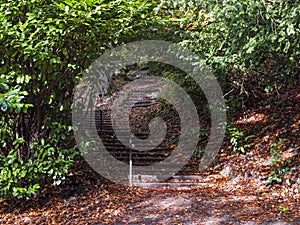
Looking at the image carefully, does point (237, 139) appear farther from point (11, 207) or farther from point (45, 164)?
point (11, 207)

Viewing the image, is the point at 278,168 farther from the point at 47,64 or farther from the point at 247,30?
the point at 47,64

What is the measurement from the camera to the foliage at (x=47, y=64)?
4.30 metres

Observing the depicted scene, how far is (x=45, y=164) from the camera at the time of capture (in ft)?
16.9

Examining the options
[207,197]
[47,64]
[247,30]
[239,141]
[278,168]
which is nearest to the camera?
[247,30]

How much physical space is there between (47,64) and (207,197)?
132 inches

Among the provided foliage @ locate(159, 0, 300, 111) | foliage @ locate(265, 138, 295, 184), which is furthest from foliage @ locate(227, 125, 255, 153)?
foliage @ locate(159, 0, 300, 111)

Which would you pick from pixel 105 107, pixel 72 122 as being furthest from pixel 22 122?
pixel 105 107

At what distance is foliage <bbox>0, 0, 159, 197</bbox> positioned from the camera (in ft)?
14.1

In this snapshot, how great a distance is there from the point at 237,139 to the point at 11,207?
5060 millimetres

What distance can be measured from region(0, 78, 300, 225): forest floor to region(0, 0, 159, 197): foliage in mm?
424

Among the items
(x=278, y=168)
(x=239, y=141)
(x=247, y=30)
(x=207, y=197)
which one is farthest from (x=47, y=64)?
(x=239, y=141)

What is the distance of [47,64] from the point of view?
15.7 feet

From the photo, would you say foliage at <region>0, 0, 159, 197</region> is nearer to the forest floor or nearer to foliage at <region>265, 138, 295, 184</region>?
the forest floor

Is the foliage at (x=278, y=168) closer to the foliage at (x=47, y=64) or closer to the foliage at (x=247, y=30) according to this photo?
the foliage at (x=247, y=30)
